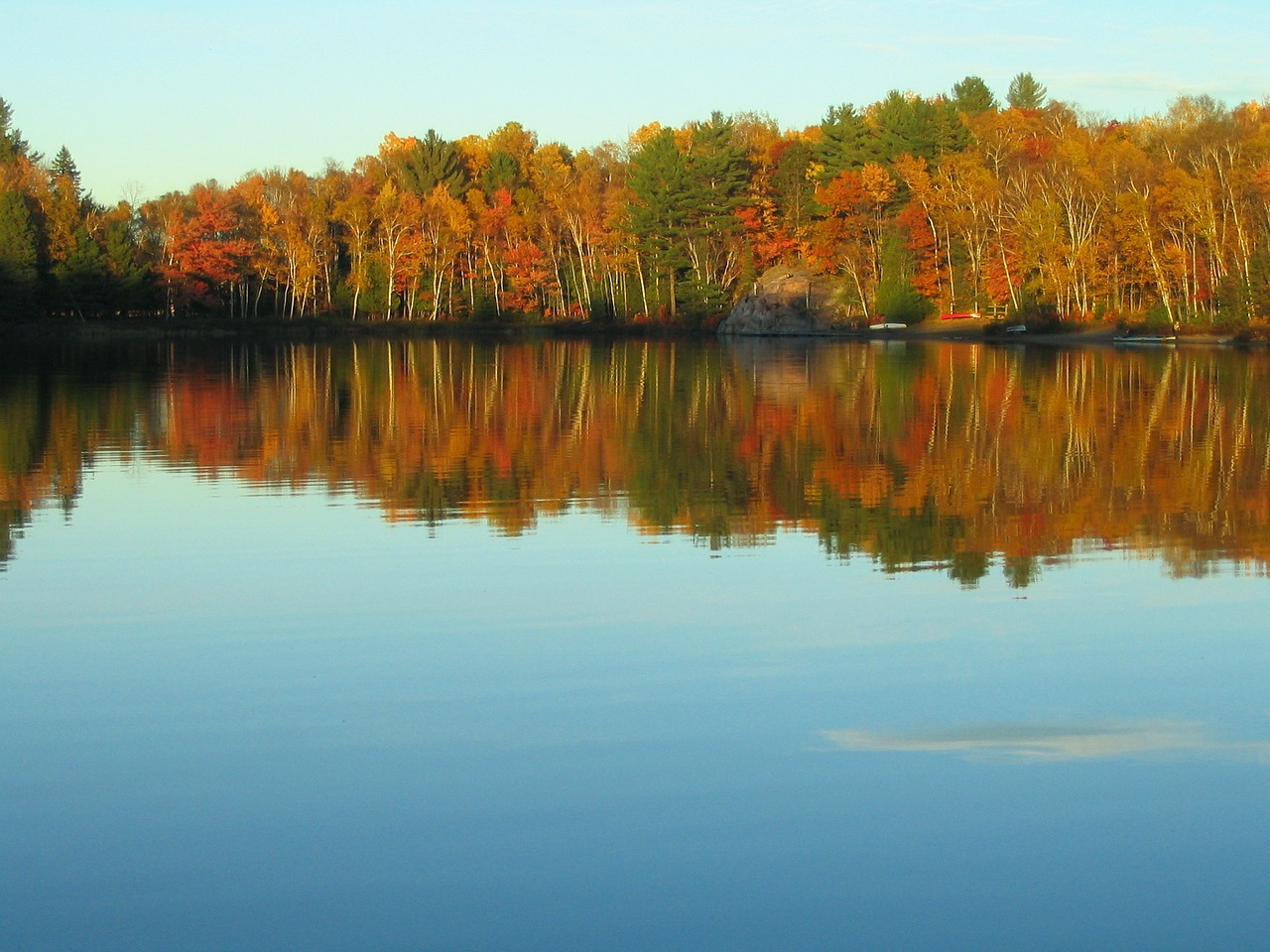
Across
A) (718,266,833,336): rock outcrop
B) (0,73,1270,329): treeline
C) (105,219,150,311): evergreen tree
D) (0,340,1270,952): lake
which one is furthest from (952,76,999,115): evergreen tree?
(0,340,1270,952): lake

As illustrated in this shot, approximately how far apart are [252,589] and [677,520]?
429cm

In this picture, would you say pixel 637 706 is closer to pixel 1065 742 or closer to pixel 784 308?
pixel 1065 742

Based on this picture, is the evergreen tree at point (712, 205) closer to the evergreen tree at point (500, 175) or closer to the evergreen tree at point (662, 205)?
the evergreen tree at point (662, 205)

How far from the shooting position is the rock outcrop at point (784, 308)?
7612 centimetres

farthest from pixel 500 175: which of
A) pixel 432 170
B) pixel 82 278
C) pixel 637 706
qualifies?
pixel 637 706

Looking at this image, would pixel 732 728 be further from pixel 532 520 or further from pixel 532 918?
pixel 532 520

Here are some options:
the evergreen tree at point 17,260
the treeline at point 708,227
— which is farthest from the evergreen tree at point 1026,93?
the evergreen tree at point 17,260

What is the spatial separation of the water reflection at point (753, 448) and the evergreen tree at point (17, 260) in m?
30.4

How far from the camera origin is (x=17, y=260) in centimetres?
6831

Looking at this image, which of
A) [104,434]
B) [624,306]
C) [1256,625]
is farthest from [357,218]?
[1256,625]

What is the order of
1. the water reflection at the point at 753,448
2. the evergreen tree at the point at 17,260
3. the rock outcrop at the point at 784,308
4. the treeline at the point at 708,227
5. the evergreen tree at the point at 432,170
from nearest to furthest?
1. the water reflection at the point at 753,448
2. the treeline at the point at 708,227
3. the evergreen tree at the point at 17,260
4. the rock outcrop at the point at 784,308
5. the evergreen tree at the point at 432,170

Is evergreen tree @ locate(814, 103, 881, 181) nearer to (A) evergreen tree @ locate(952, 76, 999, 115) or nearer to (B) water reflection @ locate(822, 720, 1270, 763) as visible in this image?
(A) evergreen tree @ locate(952, 76, 999, 115)

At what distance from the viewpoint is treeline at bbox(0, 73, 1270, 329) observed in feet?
213

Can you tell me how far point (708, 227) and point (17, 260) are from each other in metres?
34.7
